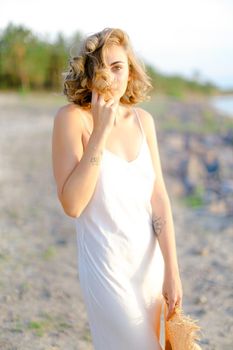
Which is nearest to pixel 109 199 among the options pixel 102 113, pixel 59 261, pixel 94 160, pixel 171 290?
pixel 94 160

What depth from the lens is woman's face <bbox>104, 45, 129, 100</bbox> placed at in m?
2.27

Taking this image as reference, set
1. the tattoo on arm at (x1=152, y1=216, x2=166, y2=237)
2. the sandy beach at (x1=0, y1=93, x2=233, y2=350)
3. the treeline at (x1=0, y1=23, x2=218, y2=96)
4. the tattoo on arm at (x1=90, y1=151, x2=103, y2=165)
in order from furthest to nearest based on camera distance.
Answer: the treeline at (x1=0, y1=23, x2=218, y2=96) < the sandy beach at (x1=0, y1=93, x2=233, y2=350) < the tattoo on arm at (x1=152, y1=216, x2=166, y2=237) < the tattoo on arm at (x1=90, y1=151, x2=103, y2=165)

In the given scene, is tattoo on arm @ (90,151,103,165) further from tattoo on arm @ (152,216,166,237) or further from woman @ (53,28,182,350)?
tattoo on arm @ (152,216,166,237)

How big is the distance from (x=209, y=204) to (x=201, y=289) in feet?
9.74

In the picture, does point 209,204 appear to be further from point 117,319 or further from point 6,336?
point 117,319

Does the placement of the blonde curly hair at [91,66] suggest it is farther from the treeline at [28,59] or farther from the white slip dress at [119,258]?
the treeline at [28,59]

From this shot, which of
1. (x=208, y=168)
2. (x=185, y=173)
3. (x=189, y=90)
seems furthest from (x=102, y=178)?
(x=189, y=90)

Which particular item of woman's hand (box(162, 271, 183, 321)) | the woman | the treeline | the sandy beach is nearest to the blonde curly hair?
the woman

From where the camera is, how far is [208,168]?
34.7 feet

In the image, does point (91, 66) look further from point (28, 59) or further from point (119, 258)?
point (28, 59)

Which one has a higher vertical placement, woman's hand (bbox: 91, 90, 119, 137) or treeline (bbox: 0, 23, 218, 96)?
woman's hand (bbox: 91, 90, 119, 137)

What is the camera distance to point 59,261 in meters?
5.29

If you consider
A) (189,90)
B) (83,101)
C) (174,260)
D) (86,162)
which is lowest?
(189,90)

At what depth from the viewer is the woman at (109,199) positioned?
2.21m
